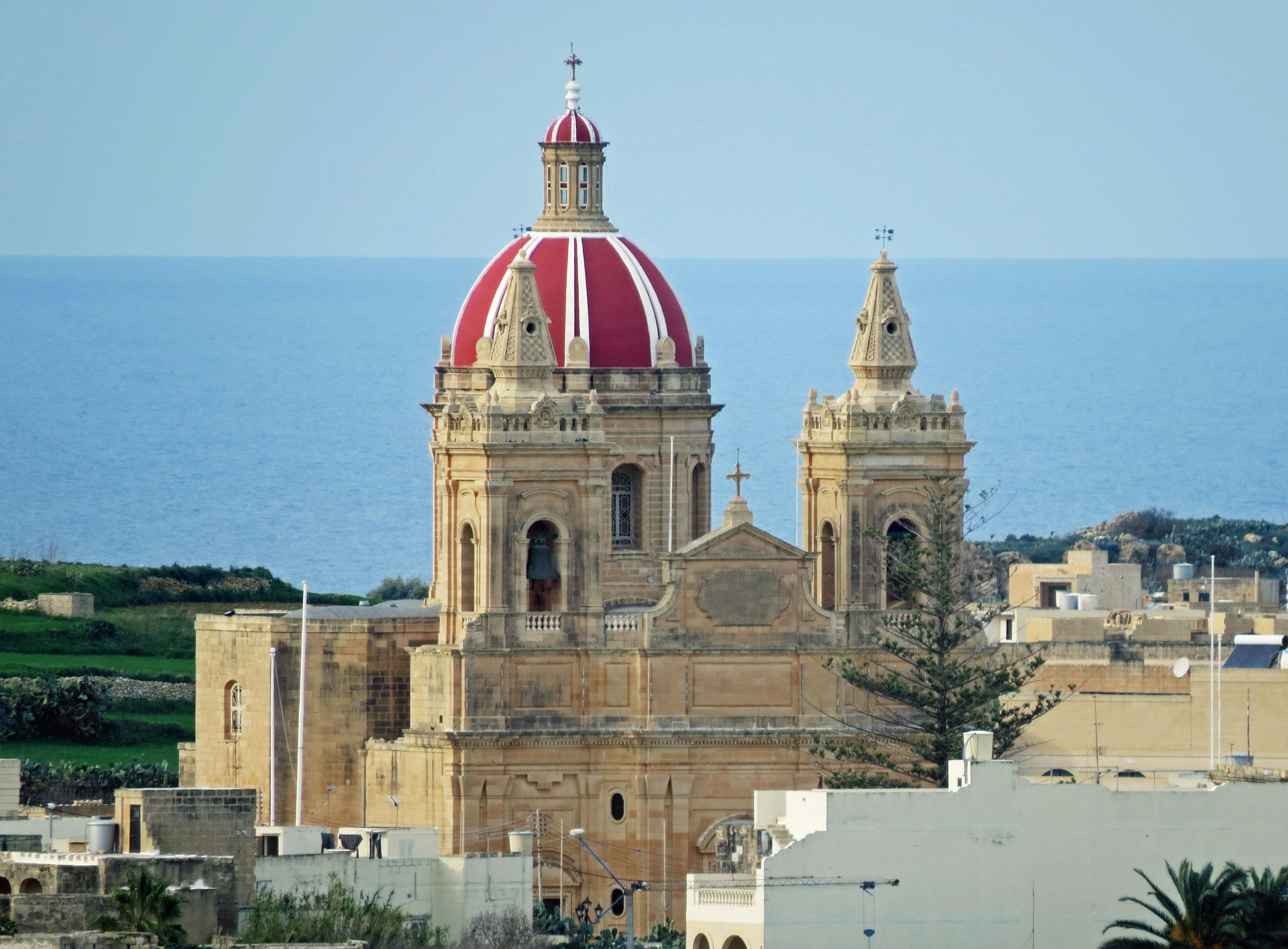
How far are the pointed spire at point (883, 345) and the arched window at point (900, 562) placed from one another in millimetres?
2314

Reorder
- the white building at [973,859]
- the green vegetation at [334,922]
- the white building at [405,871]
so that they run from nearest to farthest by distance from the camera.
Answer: the green vegetation at [334,922]
the white building at [405,871]
the white building at [973,859]

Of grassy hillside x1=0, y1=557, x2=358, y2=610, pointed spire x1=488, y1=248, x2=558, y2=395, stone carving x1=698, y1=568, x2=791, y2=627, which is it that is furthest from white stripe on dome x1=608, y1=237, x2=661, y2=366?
grassy hillside x1=0, y1=557, x2=358, y2=610

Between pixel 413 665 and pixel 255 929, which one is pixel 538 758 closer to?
pixel 413 665

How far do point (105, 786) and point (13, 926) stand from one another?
1104 inches

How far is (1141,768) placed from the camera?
82.1m

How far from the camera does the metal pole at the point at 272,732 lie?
7600cm

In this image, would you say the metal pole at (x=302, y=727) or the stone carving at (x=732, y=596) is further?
the metal pole at (x=302, y=727)

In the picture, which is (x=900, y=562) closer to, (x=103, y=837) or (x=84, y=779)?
(x=103, y=837)

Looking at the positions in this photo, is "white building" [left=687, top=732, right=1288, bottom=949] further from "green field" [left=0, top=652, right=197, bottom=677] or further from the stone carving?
"green field" [left=0, top=652, right=197, bottom=677]

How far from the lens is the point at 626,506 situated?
79562mm

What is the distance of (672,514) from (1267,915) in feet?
66.1

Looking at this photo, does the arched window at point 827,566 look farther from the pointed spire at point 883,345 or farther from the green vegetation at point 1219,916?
the green vegetation at point 1219,916

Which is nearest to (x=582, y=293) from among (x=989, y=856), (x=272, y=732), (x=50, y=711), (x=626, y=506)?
(x=626, y=506)

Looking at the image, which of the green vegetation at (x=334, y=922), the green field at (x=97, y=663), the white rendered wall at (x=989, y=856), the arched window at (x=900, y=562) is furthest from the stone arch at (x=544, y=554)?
the green field at (x=97, y=663)
